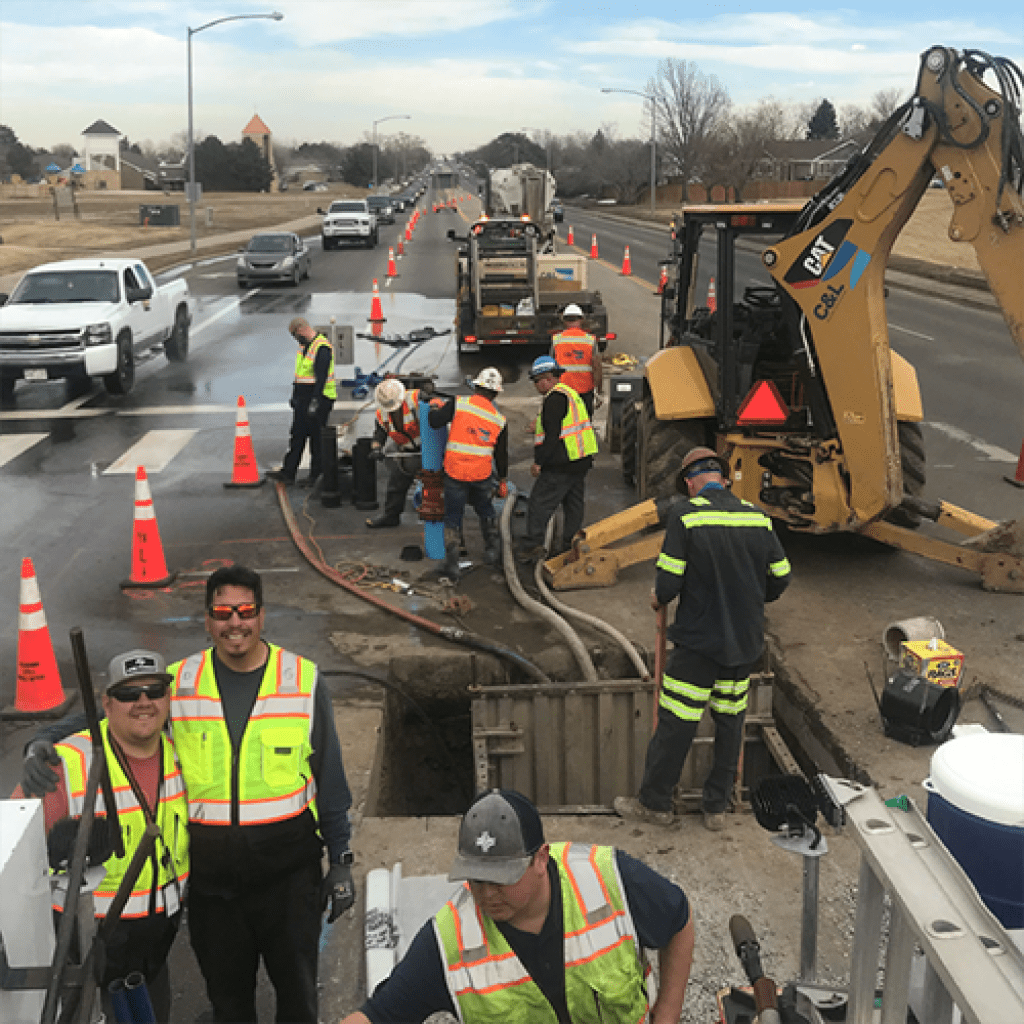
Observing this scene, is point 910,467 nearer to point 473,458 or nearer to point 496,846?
point 473,458

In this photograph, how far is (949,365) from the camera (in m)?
19.8

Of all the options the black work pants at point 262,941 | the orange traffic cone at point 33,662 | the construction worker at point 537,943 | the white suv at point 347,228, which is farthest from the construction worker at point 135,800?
the white suv at point 347,228

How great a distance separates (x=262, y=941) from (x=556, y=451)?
18.2ft

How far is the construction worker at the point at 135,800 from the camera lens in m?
3.65

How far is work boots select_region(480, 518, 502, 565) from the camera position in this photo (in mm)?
9523

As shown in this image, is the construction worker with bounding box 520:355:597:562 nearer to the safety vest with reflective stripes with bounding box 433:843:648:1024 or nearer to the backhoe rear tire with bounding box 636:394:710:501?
the backhoe rear tire with bounding box 636:394:710:501

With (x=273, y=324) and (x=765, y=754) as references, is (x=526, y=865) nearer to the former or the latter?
(x=765, y=754)

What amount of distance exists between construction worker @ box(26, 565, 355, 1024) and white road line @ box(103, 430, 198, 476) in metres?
9.28

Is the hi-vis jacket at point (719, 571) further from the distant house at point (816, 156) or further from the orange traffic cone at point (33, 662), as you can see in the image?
the distant house at point (816, 156)

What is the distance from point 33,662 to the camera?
707 centimetres

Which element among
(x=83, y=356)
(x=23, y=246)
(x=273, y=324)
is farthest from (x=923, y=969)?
(x=23, y=246)

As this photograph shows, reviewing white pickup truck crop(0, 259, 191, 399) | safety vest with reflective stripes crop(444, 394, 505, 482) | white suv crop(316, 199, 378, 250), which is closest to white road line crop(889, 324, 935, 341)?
white pickup truck crop(0, 259, 191, 399)

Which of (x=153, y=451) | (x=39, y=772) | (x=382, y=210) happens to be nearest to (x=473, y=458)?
(x=39, y=772)

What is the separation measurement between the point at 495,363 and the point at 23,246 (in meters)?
29.6
